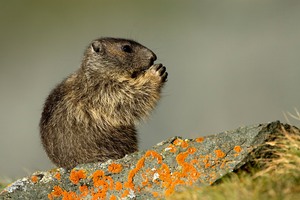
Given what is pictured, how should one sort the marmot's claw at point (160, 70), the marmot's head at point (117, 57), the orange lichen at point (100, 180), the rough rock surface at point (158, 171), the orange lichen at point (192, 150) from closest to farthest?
the rough rock surface at point (158, 171), the orange lichen at point (192, 150), the orange lichen at point (100, 180), the marmot's claw at point (160, 70), the marmot's head at point (117, 57)

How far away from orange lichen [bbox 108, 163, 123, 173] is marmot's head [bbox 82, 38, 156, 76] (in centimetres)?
330

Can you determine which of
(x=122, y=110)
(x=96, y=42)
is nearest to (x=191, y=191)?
(x=122, y=110)

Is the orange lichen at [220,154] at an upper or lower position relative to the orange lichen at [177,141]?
lower

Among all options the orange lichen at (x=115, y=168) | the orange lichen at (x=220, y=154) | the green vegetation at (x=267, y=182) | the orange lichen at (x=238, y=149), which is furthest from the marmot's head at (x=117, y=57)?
the green vegetation at (x=267, y=182)

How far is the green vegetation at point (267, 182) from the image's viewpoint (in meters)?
6.33

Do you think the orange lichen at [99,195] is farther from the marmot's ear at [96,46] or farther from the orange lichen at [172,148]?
the marmot's ear at [96,46]

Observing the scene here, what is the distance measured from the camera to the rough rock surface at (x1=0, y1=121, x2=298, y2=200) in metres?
7.54

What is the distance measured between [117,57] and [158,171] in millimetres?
4244

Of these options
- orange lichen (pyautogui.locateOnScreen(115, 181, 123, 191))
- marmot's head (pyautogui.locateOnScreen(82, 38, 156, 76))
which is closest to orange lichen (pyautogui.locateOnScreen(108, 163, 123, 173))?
orange lichen (pyautogui.locateOnScreen(115, 181, 123, 191))

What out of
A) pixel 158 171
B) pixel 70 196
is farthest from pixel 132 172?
pixel 70 196

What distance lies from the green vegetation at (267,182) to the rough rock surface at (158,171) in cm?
28

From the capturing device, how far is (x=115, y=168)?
26.8ft

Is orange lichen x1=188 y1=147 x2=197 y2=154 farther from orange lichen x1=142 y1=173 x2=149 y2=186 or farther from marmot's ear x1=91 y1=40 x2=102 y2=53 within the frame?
marmot's ear x1=91 y1=40 x2=102 y2=53

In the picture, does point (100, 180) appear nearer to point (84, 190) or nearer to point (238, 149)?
point (84, 190)
